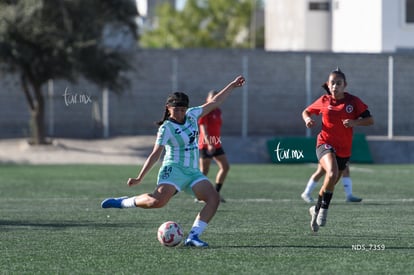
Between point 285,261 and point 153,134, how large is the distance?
2972 centimetres

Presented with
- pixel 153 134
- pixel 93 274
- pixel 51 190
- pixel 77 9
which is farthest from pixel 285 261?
pixel 153 134

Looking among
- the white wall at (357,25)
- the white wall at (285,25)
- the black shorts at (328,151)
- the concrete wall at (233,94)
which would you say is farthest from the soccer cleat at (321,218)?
the white wall at (285,25)

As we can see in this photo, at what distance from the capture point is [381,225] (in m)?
13.9

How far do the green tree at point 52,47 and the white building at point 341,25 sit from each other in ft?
51.2

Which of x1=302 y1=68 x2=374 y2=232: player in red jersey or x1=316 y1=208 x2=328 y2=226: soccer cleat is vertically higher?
x1=302 y1=68 x2=374 y2=232: player in red jersey

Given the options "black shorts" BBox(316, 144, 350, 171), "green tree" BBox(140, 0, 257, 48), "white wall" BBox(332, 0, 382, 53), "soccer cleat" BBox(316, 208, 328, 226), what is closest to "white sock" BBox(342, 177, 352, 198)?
"black shorts" BBox(316, 144, 350, 171)

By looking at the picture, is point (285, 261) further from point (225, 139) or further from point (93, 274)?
point (225, 139)

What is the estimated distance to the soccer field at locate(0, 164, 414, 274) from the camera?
33.0 feet

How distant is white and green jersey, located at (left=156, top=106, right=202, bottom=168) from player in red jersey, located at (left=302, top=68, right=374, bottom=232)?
2075 millimetres

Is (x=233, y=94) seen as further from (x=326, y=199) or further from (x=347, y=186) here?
(x=326, y=199)

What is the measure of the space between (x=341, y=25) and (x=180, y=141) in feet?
146

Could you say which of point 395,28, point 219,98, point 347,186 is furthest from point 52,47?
point 219,98

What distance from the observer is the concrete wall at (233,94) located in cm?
3888

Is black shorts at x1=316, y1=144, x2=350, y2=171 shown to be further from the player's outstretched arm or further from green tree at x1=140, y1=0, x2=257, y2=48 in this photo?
green tree at x1=140, y1=0, x2=257, y2=48
